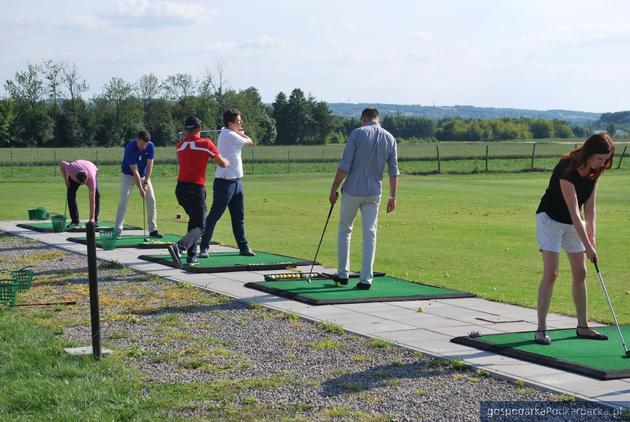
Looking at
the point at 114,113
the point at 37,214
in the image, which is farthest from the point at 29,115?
the point at 37,214

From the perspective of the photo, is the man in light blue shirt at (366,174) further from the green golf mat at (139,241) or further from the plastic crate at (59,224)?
the plastic crate at (59,224)

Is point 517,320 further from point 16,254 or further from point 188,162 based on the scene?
point 16,254

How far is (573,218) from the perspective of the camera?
7984mm

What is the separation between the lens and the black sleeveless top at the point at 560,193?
8.15 meters

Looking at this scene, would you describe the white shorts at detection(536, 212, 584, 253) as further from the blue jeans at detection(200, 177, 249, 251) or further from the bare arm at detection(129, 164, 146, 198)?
the bare arm at detection(129, 164, 146, 198)

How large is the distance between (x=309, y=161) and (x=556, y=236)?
6075 centimetres

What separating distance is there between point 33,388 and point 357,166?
5.41m

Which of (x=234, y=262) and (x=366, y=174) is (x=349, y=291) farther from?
(x=234, y=262)

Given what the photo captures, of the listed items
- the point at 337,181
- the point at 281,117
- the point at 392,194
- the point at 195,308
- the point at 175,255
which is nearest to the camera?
the point at 195,308

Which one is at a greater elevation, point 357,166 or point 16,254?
point 357,166

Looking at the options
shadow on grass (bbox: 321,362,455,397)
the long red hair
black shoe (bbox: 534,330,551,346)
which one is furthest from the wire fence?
shadow on grass (bbox: 321,362,455,397)

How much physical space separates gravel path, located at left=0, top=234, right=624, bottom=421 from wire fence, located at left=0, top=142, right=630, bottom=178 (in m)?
46.7

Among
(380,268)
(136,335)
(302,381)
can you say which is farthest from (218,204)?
(302,381)

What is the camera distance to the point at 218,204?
46.1 feet
